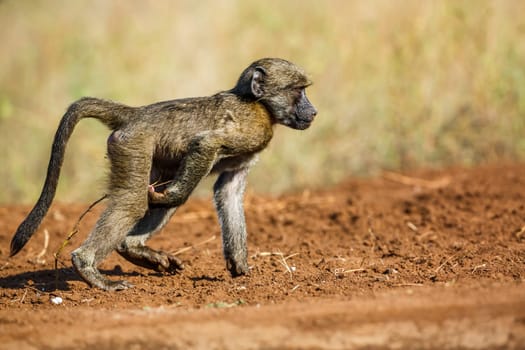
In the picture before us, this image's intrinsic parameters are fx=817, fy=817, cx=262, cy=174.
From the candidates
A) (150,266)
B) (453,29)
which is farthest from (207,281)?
(453,29)

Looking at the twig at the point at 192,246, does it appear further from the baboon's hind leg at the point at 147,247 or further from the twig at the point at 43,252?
the twig at the point at 43,252

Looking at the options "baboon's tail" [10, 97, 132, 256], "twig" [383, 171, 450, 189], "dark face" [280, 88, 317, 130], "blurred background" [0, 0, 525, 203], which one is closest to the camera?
"baboon's tail" [10, 97, 132, 256]

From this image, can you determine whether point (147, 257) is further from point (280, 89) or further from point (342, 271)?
point (280, 89)

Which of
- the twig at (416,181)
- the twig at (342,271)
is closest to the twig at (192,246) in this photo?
the twig at (342,271)

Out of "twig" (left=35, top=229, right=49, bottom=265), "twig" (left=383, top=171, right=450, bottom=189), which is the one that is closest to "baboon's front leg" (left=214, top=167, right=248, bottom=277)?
"twig" (left=35, top=229, right=49, bottom=265)

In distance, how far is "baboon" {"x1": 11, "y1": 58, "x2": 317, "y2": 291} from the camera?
6.82m

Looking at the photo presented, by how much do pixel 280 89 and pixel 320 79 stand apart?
5.47 metres

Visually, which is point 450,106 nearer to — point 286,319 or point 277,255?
point 277,255

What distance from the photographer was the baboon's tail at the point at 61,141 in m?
6.73

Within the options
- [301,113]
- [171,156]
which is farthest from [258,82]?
[171,156]

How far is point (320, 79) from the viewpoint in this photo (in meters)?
12.9

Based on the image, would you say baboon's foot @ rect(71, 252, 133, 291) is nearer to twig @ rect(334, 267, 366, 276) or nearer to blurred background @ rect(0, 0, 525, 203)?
twig @ rect(334, 267, 366, 276)

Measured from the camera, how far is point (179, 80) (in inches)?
520

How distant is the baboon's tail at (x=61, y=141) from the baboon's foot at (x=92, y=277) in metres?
0.44
